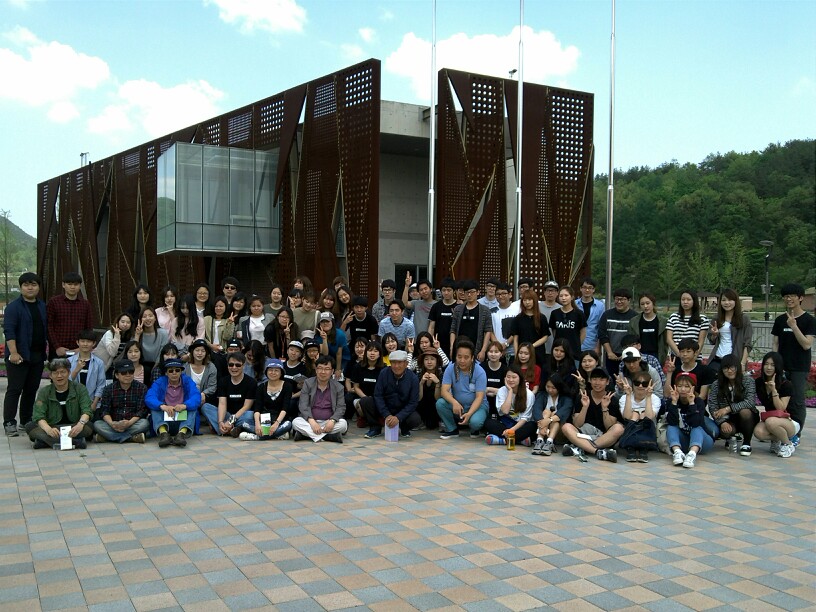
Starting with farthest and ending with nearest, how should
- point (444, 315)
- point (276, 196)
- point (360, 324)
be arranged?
point (276, 196)
point (360, 324)
point (444, 315)

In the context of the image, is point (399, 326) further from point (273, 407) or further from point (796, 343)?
point (796, 343)

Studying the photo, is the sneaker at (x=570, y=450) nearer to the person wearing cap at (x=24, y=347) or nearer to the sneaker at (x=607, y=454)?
the sneaker at (x=607, y=454)

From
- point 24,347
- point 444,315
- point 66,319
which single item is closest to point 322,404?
point 444,315

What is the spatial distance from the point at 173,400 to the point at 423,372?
9.57 ft

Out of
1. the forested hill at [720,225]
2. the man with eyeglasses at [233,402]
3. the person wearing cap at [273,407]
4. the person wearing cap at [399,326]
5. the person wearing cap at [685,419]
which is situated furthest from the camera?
the forested hill at [720,225]

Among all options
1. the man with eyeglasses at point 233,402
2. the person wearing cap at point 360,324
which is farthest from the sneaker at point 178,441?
the person wearing cap at point 360,324

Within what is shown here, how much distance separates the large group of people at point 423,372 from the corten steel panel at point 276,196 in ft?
22.5

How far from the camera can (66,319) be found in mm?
8234

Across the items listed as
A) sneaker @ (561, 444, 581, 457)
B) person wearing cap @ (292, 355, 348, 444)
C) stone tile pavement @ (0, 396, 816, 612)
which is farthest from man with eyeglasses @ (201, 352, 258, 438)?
sneaker @ (561, 444, 581, 457)

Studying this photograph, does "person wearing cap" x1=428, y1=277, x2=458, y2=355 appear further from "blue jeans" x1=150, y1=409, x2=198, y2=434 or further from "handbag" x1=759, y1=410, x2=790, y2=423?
"handbag" x1=759, y1=410, x2=790, y2=423

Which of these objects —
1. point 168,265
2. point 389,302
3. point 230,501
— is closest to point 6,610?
point 230,501

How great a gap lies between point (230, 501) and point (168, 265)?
1899 centimetres

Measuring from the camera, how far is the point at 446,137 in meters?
15.6

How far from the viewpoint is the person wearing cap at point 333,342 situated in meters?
8.91
